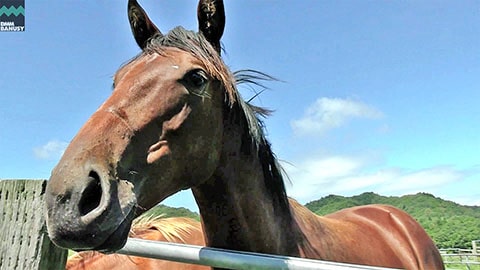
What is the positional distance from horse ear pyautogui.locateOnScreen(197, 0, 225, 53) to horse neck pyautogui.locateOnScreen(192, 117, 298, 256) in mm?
513

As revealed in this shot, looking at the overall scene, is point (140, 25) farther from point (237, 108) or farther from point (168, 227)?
point (168, 227)

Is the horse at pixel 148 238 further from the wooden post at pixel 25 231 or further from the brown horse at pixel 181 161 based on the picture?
the wooden post at pixel 25 231

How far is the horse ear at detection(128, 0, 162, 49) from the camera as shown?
2.26 m

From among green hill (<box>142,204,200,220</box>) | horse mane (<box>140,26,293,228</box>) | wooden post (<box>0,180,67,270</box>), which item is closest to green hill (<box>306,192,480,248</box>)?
green hill (<box>142,204,200,220</box>)

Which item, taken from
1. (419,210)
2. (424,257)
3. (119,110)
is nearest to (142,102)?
(119,110)

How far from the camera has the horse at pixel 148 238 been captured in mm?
2994

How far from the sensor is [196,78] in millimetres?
1900

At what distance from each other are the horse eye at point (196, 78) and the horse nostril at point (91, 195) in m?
0.64

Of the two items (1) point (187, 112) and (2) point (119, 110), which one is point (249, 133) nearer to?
(1) point (187, 112)

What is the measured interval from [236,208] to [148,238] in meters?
1.33

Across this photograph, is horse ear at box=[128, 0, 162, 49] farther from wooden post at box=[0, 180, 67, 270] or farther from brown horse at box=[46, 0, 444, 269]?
wooden post at box=[0, 180, 67, 270]

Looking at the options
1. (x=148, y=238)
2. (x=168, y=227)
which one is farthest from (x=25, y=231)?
(x=168, y=227)

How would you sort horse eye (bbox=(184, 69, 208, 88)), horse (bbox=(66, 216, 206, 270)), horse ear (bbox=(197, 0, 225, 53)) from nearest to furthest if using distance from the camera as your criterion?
horse eye (bbox=(184, 69, 208, 88)) → horse ear (bbox=(197, 0, 225, 53)) → horse (bbox=(66, 216, 206, 270))

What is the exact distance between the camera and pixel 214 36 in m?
2.22
